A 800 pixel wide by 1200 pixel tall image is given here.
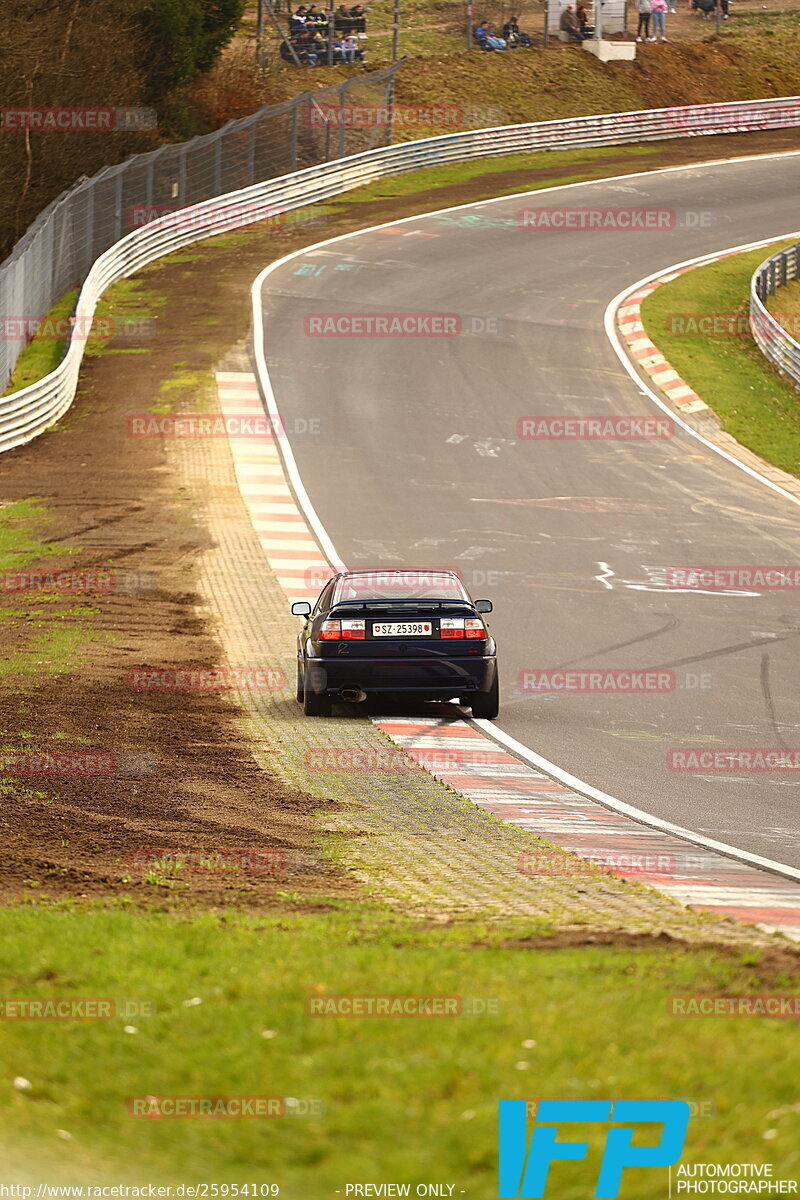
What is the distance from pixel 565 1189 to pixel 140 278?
3887 centimetres

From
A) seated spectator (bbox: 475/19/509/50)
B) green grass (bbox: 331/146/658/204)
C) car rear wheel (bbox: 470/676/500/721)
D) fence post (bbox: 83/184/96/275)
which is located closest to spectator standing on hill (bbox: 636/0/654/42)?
seated spectator (bbox: 475/19/509/50)

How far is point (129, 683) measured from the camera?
559 inches

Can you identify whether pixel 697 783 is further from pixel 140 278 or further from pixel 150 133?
pixel 150 133

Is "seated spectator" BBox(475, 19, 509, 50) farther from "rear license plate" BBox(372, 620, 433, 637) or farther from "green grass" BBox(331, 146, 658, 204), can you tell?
"rear license plate" BBox(372, 620, 433, 637)

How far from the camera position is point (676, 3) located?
73.2 m

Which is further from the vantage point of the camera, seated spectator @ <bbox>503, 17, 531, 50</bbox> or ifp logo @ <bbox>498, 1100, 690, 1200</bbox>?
seated spectator @ <bbox>503, 17, 531, 50</bbox>

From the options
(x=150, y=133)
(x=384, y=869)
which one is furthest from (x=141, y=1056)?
(x=150, y=133)

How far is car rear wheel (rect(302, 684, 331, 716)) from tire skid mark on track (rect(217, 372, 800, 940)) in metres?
0.53

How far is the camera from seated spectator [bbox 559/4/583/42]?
203 feet

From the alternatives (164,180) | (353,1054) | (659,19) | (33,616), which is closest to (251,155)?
(164,180)

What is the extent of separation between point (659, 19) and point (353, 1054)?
215 ft

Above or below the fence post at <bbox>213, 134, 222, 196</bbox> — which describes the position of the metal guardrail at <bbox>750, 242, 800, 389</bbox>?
below

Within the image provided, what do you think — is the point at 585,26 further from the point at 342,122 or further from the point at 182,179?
the point at 182,179

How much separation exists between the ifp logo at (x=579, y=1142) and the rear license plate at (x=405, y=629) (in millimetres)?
8964
